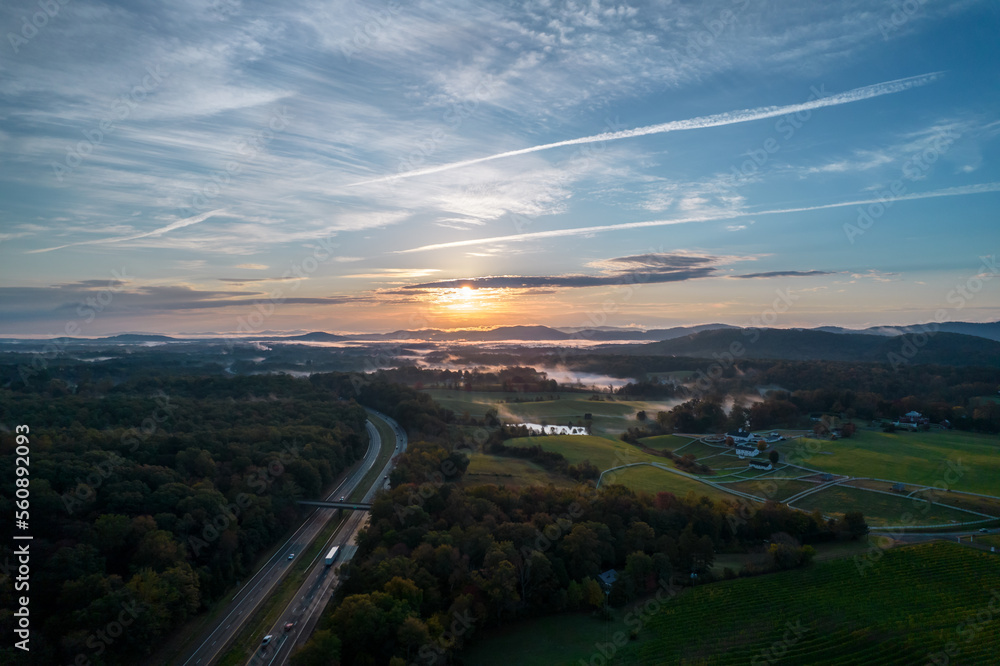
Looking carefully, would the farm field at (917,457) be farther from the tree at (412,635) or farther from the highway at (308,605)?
the highway at (308,605)

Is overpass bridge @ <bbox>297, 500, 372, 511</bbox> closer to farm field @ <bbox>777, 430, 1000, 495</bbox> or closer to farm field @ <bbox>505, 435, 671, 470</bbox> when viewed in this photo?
farm field @ <bbox>505, 435, 671, 470</bbox>

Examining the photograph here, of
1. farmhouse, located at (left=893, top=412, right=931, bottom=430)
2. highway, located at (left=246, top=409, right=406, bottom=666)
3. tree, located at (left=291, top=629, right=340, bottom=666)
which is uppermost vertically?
farmhouse, located at (left=893, top=412, right=931, bottom=430)

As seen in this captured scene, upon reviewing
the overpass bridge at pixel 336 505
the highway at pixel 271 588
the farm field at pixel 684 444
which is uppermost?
the farm field at pixel 684 444

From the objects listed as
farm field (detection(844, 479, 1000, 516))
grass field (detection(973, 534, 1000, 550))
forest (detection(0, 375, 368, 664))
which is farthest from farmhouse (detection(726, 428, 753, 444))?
forest (detection(0, 375, 368, 664))

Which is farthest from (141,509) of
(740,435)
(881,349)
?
(881,349)

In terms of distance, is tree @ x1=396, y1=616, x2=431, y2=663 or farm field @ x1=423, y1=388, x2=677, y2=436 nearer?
tree @ x1=396, y1=616, x2=431, y2=663

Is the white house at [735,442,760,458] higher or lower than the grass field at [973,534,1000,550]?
lower

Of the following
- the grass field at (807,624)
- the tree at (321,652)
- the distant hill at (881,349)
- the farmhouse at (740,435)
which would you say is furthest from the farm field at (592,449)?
the distant hill at (881,349)
